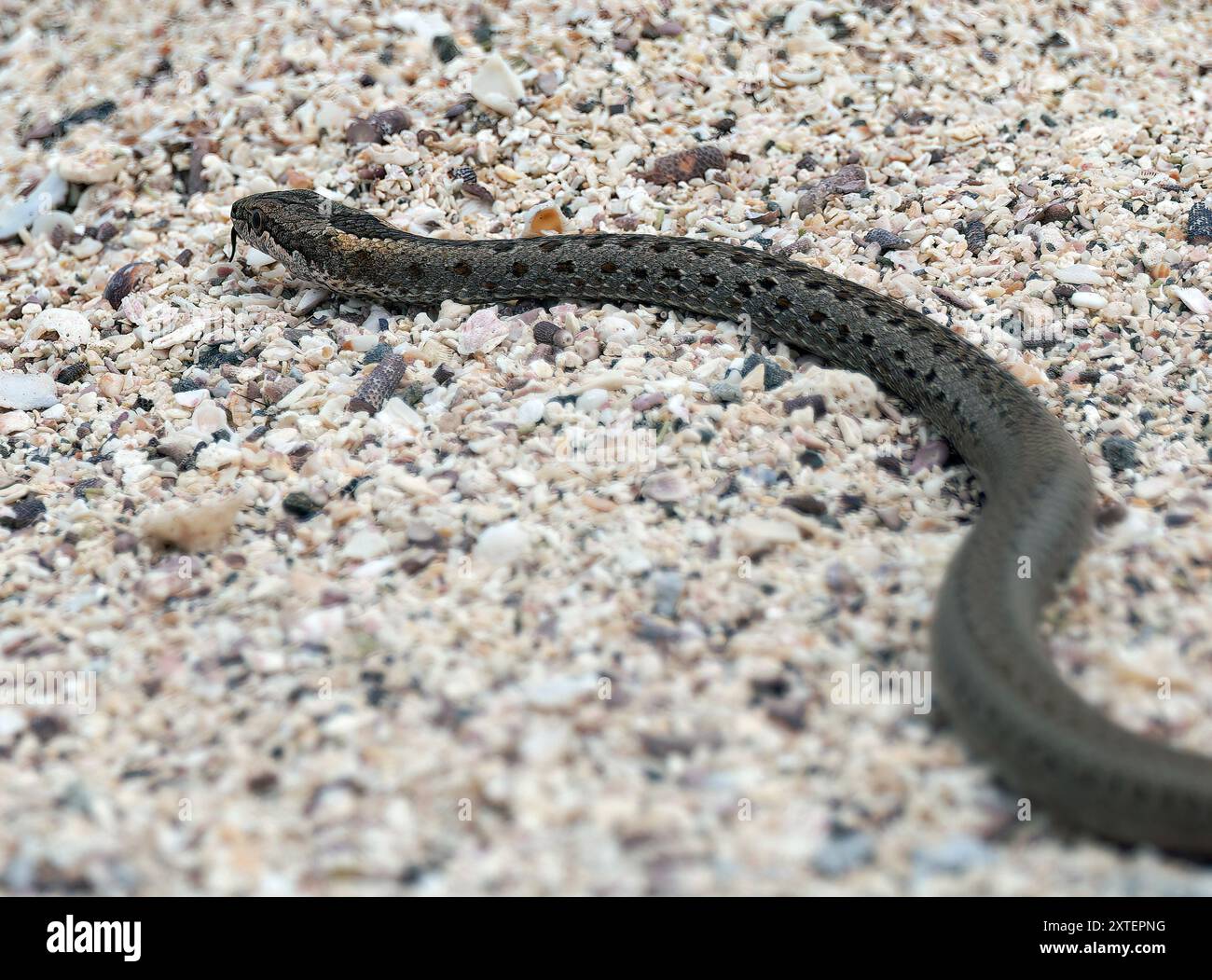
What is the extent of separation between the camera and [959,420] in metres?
4.41

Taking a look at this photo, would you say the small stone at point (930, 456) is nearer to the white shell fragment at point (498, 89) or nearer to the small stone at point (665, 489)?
the small stone at point (665, 489)

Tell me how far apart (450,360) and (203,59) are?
3.74m

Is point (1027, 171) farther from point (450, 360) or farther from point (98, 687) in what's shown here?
point (98, 687)

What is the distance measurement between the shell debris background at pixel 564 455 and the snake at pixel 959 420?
0.13m

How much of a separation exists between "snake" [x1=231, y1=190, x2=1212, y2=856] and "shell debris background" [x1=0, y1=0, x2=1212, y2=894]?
0.43 ft

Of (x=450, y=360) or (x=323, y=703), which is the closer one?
(x=323, y=703)

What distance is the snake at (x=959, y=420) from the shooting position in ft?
9.63

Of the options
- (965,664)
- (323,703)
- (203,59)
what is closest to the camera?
(965,664)

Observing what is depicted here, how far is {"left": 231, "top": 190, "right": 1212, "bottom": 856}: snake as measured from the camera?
294cm

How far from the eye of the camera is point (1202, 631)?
350 centimetres

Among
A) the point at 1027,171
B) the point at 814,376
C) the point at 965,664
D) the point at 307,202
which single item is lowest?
the point at 965,664

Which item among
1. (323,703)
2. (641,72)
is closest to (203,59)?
(641,72)

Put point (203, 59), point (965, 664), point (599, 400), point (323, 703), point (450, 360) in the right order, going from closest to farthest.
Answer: point (965, 664)
point (323, 703)
point (599, 400)
point (450, 360)
point (203, 59)

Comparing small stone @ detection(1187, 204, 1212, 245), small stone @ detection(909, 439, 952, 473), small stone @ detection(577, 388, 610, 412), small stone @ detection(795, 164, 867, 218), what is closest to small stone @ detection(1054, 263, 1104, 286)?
small stone @ detection(1187, 204, 1212, 245)
